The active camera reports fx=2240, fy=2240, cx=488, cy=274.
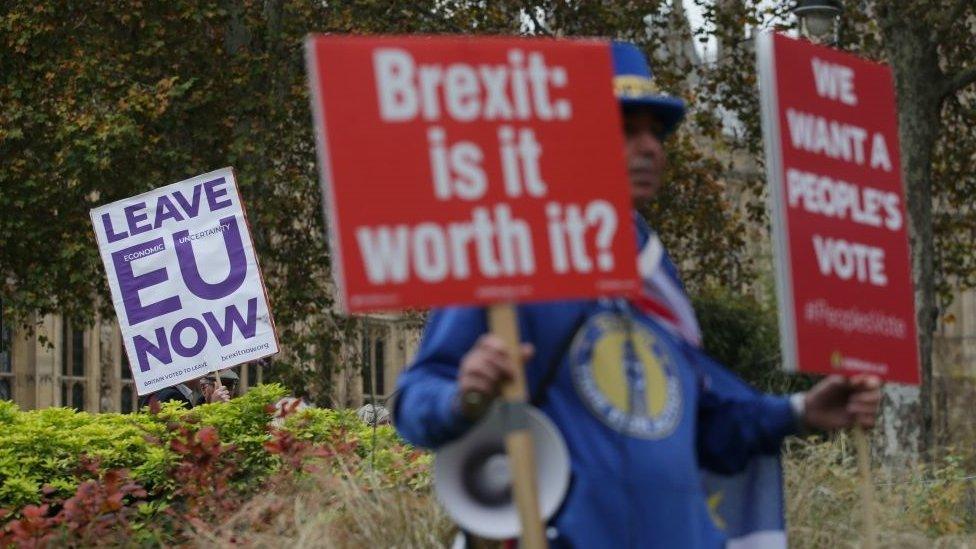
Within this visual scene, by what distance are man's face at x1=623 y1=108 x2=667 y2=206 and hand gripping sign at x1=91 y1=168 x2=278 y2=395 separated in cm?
932

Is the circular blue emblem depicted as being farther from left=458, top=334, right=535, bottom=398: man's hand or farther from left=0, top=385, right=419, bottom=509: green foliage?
left=0, top=385, right=419, bottom=509: green foliage

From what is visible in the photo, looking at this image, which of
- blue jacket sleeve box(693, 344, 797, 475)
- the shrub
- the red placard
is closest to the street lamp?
the shrub

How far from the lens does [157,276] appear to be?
14.7 metres

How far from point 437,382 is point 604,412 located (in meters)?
0.33

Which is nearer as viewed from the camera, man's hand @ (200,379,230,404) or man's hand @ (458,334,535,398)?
man's hand @ (458,334,535,398)

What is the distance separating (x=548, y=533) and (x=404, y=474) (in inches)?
193

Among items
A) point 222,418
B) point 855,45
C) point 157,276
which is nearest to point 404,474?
point 222,418

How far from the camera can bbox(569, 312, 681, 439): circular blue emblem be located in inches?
171

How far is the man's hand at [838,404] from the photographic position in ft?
15.7

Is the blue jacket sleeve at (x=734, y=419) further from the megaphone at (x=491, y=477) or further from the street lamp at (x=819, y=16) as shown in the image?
the street lamp at (x=819, y=16)

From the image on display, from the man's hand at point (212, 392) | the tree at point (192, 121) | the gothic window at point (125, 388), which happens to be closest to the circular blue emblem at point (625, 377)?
the man's hand at point (212, 392)

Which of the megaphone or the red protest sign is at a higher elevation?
the red protest sign

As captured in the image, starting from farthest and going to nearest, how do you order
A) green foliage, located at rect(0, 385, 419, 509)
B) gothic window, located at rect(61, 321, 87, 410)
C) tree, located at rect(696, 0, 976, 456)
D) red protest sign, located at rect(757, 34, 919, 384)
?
gothic window, located at rect(61, 321, 87, 410) → tree, located at rect(696, 0, 976, 456) → green foliage, located at rect(0, 385, 419, 509) → red protest sign, located at rect(757, 34, 919, 384)

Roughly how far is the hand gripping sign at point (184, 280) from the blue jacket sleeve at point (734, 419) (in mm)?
9312
